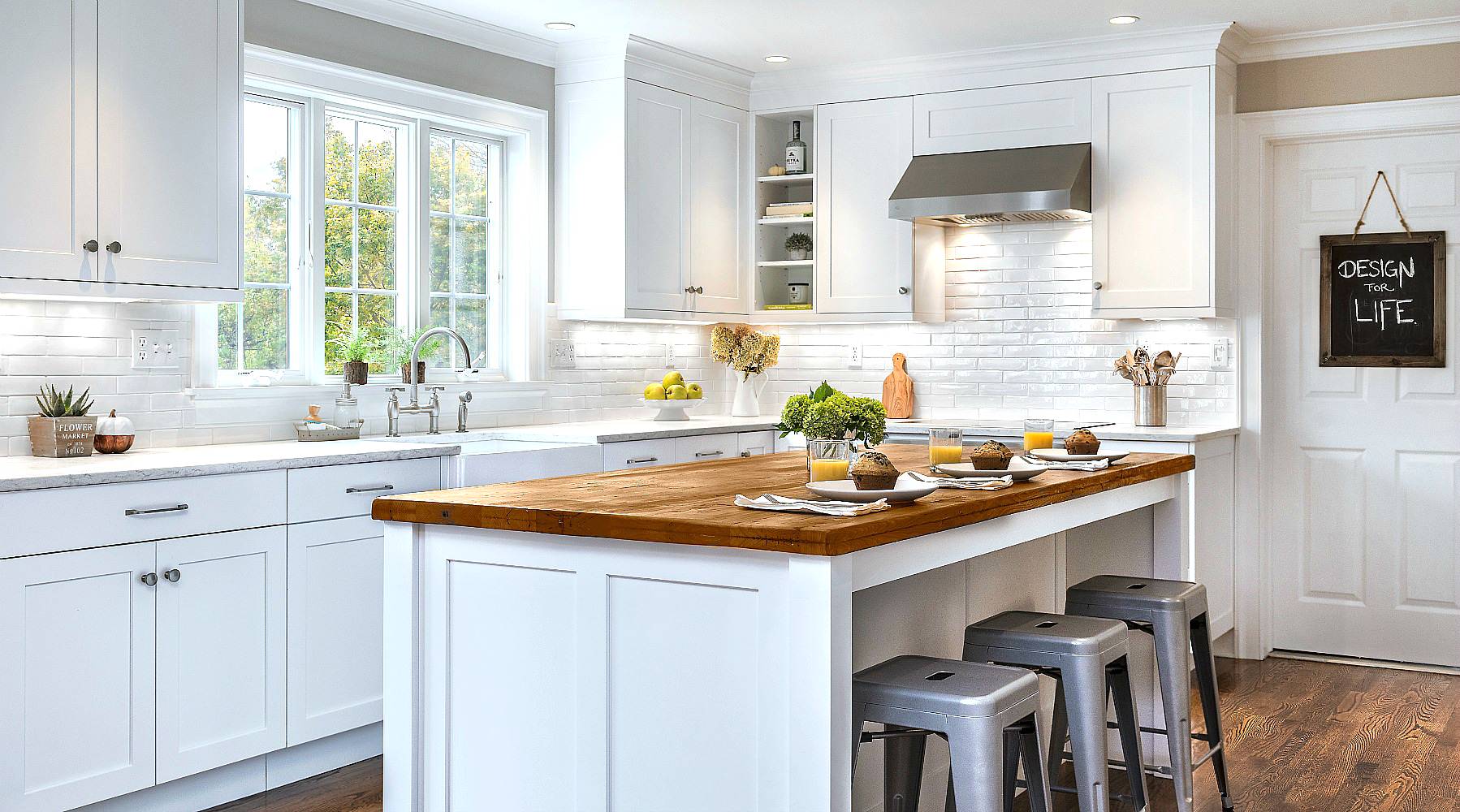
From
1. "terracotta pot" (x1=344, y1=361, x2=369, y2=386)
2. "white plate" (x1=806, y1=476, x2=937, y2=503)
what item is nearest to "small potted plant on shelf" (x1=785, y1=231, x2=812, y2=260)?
"terracotta pot" (x1=344, y1=361, x2=369, y2=386)

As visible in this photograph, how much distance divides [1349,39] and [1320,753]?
2.87 metres

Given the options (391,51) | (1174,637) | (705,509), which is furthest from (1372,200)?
(705,509)

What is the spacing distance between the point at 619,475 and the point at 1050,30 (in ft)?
10.3

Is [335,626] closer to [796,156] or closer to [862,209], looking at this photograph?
[862,209]

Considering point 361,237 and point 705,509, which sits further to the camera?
point 361,237

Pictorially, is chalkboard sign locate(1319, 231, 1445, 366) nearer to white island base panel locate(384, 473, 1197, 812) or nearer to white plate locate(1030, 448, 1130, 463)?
white plate locate(1030, 448, 1130, 463)

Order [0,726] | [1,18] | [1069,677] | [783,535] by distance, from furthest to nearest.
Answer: [1,18]
[0,726]
[1069,677]
[783,535]

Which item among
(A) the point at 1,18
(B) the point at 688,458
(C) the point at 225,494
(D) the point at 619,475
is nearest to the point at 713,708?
(D) the point at 619,475

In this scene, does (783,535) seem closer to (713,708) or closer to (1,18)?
(713,708)

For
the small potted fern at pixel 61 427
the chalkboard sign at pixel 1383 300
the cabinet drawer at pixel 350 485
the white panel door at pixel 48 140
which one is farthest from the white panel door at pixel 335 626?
the chalkboard sign at pixel 1383 300

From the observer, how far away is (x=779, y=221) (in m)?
6.16

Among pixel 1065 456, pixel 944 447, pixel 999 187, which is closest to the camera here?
pixel 944 447

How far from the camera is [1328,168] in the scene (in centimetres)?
529

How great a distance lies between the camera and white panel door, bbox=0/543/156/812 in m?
2.98
